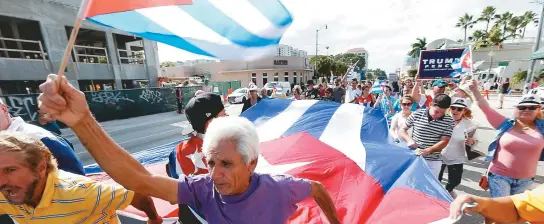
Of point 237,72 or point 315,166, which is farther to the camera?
point 237,72

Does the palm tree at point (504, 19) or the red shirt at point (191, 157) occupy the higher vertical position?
the palm tree at point (504, 19)

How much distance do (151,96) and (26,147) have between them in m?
14.1

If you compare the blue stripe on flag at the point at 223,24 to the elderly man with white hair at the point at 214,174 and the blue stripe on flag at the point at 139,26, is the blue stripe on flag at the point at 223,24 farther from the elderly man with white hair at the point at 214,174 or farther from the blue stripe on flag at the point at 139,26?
the elderly man with white hair at the point at 214,174

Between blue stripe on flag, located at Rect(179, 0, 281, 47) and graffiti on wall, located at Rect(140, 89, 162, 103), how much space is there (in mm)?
13242

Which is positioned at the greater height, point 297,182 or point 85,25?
point 85,25

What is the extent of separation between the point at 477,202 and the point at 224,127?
A: 1.26m

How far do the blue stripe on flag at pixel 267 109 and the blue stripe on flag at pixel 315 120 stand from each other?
0.52m

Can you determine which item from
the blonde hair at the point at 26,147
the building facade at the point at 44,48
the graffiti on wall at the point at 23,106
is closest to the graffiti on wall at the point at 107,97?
the graffiti on wall at the point at 23,106

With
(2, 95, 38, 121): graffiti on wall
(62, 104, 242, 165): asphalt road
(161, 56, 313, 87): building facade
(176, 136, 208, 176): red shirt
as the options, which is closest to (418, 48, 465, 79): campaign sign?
(176, 136, 208, 176): red shirt

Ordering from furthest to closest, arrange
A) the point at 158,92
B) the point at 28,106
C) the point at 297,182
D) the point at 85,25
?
1. the point at 158,92
2. the point at 85,25
3. the point at 28,106
4. the point at 297,182

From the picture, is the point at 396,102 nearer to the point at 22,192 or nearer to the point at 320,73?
the point at 22,192

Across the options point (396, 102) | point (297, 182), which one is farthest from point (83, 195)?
point (396, 102)

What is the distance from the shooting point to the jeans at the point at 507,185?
243 cm

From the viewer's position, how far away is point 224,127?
1.19m
